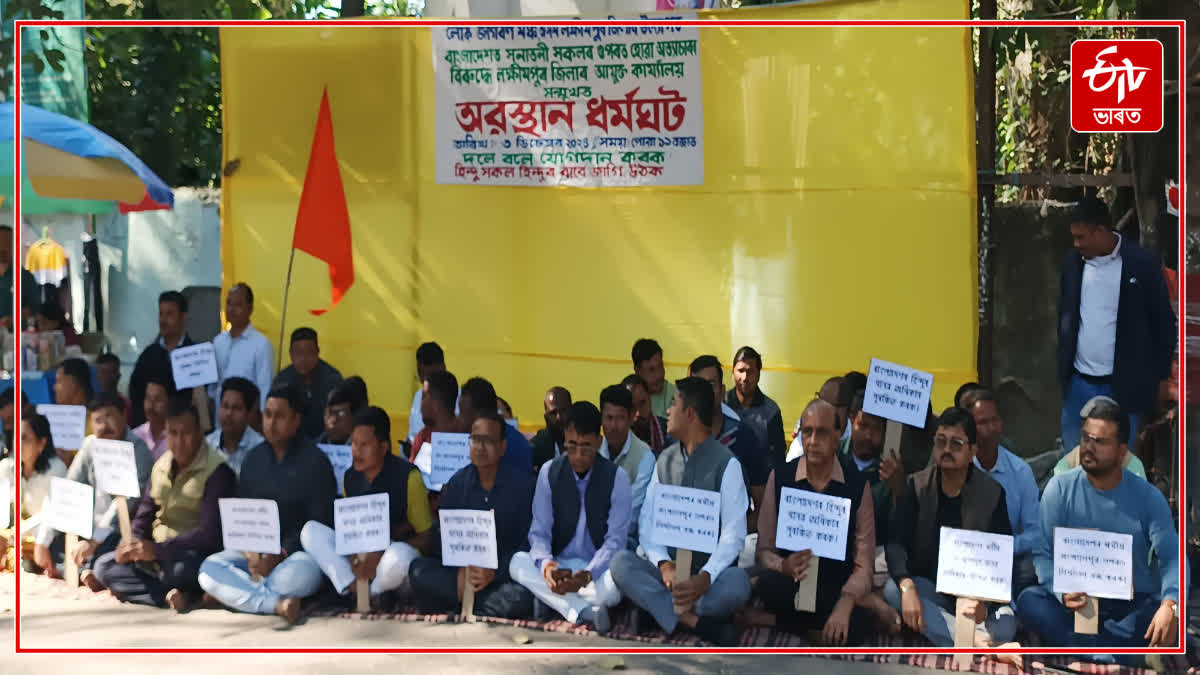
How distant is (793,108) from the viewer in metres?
6.50

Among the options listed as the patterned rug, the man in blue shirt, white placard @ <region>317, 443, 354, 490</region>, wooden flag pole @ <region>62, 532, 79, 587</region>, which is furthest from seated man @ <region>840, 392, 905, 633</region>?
wooden flag pole @ <region>62, 532, 79, 587</region>

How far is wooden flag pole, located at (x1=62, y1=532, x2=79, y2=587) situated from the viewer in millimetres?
6117

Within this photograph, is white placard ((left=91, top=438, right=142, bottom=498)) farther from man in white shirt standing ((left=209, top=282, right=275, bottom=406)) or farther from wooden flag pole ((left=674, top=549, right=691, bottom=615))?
wooden flag pole ((left=674, top=549, right=691, bottom=615))

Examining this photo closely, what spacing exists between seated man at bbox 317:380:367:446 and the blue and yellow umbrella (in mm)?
2317

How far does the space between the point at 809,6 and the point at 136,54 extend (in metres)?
6.87

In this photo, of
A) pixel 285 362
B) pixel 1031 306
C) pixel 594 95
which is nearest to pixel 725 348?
pixel 594 95

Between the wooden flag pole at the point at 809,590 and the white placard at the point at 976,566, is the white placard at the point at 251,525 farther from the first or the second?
the white placard at the point at 976,566

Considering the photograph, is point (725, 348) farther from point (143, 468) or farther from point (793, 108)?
point (143, 468)

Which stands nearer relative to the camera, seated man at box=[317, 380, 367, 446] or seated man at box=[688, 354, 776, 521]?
seated man at box=[688, 354, 776, 521]

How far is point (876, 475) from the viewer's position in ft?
18.1

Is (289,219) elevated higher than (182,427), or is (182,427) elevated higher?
(289,219)

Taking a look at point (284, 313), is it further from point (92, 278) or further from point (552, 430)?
point (92, 278)

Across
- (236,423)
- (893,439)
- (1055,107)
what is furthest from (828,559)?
(1055,107)

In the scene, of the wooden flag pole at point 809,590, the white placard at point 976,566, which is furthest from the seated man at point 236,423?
the white placard at point 976,566
